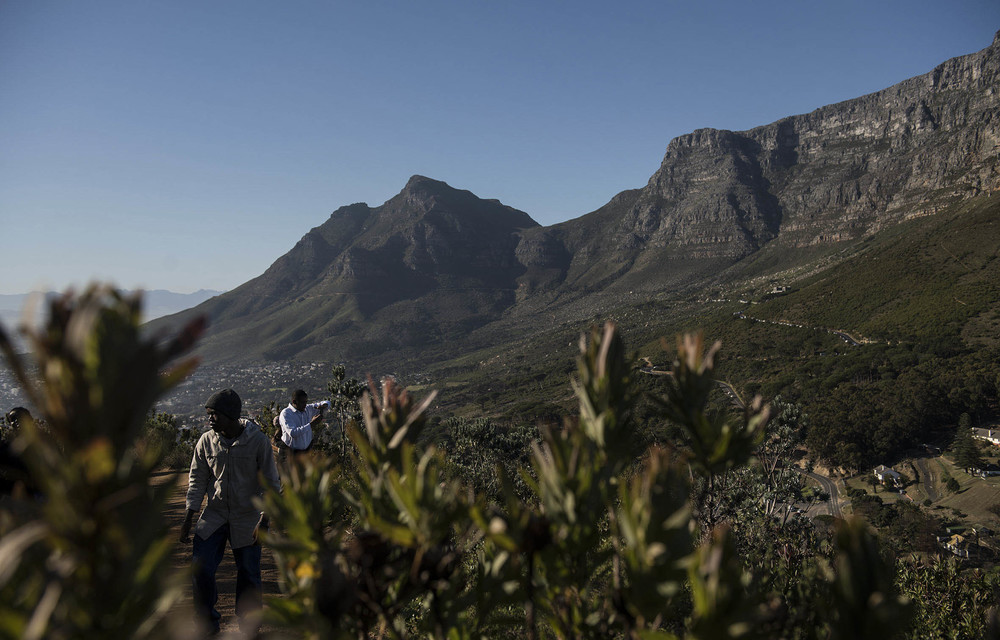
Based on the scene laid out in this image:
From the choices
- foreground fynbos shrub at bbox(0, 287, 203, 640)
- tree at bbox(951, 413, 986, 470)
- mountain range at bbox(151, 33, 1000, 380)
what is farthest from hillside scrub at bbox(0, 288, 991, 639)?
mountain range at bbox(151, 33, 1000, 380)

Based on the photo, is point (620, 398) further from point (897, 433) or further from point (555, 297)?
point (555, 297)

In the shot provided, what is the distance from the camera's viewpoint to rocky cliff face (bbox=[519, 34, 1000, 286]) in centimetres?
13050

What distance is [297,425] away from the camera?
19.6ft

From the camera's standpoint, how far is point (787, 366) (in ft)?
227

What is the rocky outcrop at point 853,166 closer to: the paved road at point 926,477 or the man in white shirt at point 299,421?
the paved road at point 926,477

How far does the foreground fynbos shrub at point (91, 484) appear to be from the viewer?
81 cm

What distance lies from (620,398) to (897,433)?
69.6 metres

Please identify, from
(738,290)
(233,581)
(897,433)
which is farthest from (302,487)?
(738,290)

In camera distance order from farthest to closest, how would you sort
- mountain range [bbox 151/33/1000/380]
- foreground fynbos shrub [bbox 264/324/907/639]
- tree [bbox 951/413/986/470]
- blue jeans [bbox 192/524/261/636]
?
mountain range [bbox 151/33/1000/380]
tree [bbox 951/413/986/470]
blue jeans [bbox 192/524/261/636]
foreground fynbos shrub [bbox 264/324/907/639]

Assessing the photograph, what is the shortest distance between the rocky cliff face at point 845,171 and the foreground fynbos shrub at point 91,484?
158157 mm

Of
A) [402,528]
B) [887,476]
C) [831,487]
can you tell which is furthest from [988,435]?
[402,528]

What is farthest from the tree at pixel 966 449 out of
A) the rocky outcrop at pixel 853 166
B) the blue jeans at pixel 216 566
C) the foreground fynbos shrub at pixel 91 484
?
the rocky outcrop at pixel 853 166

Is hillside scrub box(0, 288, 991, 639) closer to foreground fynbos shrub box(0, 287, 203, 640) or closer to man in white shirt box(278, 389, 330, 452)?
foreground fynbos shrub box(0, 287, 203, 640)

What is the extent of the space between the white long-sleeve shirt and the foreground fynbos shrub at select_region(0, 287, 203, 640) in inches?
193
